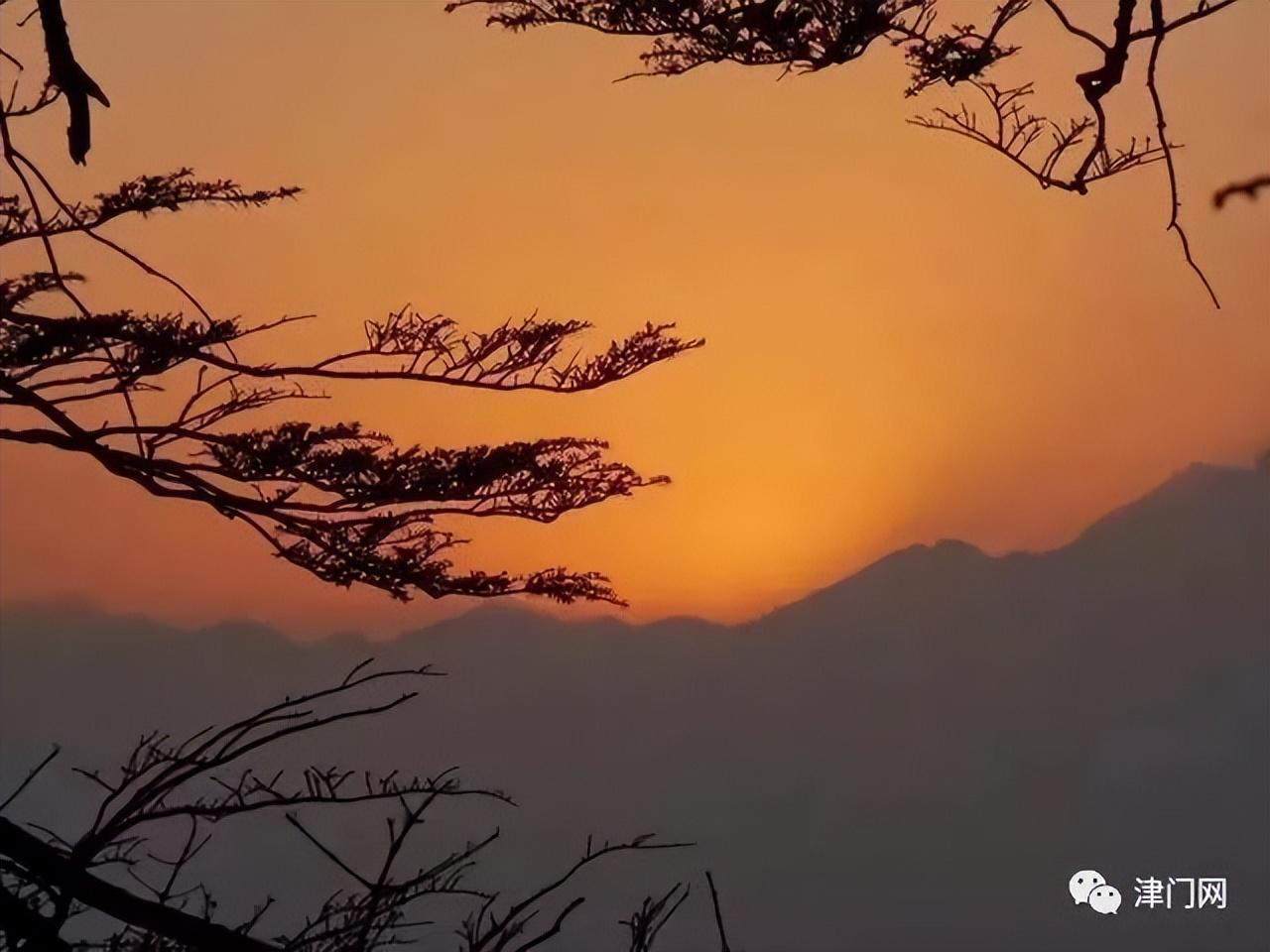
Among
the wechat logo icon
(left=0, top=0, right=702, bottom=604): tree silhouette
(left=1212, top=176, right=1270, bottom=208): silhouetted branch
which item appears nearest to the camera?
(left=1212, top=176, right=1270, bottom=208): silhouetted branch

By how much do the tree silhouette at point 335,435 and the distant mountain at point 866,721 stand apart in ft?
2.92

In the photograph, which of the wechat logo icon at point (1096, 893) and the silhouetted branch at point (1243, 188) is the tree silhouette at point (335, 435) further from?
the silhouetted branch at point (1243, 188)

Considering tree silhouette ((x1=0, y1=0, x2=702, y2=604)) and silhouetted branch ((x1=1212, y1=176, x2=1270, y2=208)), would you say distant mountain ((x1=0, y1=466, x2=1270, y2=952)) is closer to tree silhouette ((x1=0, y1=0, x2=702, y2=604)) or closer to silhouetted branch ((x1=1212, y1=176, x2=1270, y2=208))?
tree silhouette ((x1=0, y1=0, x2=702, y2=604))

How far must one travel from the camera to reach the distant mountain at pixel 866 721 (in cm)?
305

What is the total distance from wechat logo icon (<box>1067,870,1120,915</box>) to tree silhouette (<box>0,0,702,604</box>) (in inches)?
63.5

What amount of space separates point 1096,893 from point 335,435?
2.19 metres

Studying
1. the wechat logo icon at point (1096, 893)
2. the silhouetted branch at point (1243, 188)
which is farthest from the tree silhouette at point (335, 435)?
the silhouetted branch at point (1243, 188)

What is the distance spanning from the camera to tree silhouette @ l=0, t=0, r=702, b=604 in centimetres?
196

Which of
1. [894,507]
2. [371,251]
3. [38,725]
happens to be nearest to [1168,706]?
[894,507]

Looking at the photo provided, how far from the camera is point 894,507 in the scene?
9.75ft

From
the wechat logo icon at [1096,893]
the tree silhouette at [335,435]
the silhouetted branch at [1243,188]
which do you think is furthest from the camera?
the wechat logo icon at [1096,893]

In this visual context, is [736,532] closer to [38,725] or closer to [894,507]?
[894,507]

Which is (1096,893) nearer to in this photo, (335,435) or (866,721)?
Answer: (866,721)

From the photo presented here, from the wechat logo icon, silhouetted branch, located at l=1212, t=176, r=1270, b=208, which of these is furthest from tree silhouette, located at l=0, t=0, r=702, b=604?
silhouetted branch, located at l=1212, t=176, r=1270, b=208
